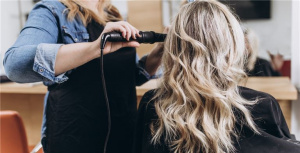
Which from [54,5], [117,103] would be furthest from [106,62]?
[54,5]

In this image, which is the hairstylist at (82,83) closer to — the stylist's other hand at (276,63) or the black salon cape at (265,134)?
the black salon cape at (265,134)

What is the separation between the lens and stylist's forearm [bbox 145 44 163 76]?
1113 millimetres

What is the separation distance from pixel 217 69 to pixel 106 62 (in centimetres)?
40

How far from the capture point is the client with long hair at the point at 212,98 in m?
0.82

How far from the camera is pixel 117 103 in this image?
1057 millimetres

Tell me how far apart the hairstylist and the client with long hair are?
18 cm

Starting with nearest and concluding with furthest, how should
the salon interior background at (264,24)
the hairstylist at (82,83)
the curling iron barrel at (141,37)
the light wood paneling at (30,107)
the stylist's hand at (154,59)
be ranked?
the curling iron barrel at (141,37) → the hairstylist at (82,83) → the stylist's hand at (154,59) → the light wood paneling at (30,107) → the salon interior background at (264,24)

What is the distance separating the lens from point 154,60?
114 centimetres

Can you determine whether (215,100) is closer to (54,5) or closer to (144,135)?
(144,135)

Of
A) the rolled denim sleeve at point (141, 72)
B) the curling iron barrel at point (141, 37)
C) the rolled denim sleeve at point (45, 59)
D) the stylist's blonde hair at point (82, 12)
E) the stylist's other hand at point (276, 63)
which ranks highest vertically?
the stylist's blonde hair at point (82, 12)

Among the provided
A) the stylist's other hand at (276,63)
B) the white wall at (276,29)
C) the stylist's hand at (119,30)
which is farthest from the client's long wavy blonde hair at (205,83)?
the white wall at (276,29)

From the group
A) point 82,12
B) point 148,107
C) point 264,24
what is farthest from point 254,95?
point 264,24

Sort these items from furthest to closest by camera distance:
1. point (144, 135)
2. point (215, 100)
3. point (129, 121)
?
point (129, 121)
point (144, 135)
point (215, 100)

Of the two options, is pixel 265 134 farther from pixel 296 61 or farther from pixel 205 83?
pixel 296 61
